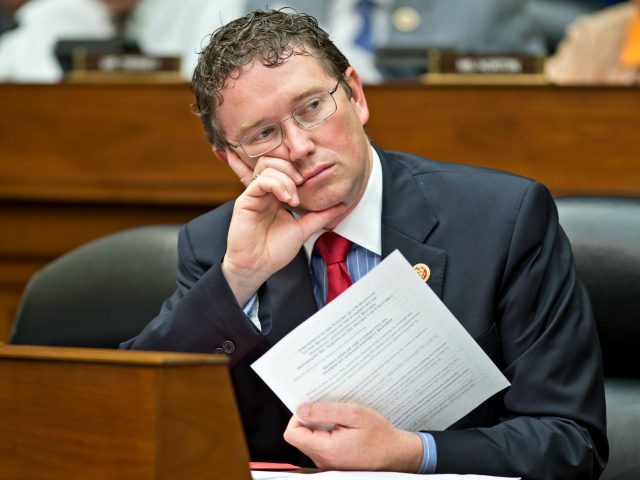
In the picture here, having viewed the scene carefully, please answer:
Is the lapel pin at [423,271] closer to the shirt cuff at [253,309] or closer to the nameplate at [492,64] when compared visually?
the shirt cuff at [253,309]

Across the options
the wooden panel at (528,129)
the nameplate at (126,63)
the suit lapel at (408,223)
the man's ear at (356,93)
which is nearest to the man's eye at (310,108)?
the man's ear at (356,93)

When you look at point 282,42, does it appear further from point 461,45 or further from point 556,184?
point 461,45

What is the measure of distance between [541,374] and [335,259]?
37 centimetres

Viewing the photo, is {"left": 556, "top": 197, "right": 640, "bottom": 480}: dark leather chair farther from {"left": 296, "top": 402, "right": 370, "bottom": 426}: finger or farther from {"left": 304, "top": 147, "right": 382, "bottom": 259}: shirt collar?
{"left": 296, "top": 402, "right": 370, "bottom": 426}: finger

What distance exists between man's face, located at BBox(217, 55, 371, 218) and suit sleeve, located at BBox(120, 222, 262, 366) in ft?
0.62

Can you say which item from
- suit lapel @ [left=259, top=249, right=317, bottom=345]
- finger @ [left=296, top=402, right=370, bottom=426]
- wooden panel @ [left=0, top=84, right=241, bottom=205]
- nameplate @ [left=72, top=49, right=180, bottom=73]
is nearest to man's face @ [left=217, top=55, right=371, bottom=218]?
suit lapel @ [left=259, top=249, right=317, bottom=345]

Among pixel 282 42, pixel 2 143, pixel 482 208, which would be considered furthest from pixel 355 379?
pixel 2 143

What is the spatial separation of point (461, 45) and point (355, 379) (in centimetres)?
248

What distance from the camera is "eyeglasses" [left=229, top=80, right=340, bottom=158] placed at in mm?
1643

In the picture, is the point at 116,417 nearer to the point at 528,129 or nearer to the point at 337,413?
the point at 337,413

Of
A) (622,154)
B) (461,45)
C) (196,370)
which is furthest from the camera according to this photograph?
(461,45)

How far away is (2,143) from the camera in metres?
3.10

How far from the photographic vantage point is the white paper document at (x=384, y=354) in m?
1.41

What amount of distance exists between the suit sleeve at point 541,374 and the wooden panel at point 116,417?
412 millimetres
